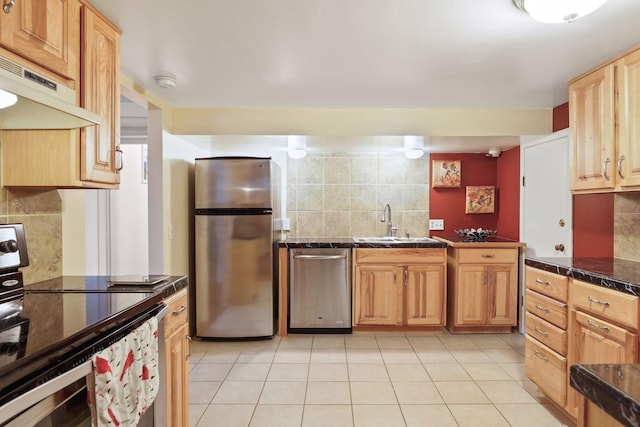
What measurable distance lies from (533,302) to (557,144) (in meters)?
1.54

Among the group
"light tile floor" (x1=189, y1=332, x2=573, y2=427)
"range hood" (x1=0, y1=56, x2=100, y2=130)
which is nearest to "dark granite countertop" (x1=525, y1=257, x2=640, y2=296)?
"light tile floor" (x1=189, y1=332, x2=573, y2=427)

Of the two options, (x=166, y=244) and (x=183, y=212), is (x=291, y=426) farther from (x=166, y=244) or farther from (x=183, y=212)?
(x=183, y=212)

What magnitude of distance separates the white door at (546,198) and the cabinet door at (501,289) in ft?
0.42

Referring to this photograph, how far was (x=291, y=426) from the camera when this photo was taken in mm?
2037

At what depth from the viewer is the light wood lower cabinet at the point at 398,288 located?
3.47m

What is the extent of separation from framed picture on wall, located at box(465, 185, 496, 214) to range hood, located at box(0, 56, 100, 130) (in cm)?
371

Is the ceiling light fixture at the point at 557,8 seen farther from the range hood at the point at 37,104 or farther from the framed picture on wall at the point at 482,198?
the framed picture on wall at the point at 482,198

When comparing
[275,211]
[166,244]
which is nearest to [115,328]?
[166,244]

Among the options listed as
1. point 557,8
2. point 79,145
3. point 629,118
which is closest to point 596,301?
point 629,118

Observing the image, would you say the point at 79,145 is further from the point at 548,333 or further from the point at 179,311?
the point at 548,333

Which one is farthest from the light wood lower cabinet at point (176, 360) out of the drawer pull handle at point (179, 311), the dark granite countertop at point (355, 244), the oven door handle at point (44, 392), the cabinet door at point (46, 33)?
the dark granite countertop at point (355, 244)

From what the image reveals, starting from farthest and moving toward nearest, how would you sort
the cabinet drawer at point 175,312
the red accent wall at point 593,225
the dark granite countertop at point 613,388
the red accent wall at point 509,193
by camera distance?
the red accent wall at point 509,193
the red accent wall at point 593,225
the cabinet drawer at point 175,312
the dark granite countertop at point 613,388

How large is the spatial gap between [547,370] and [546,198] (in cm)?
163

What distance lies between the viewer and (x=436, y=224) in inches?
161
